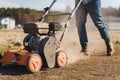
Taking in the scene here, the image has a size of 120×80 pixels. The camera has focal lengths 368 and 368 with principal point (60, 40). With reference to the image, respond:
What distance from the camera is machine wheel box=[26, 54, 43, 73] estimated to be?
5.64m

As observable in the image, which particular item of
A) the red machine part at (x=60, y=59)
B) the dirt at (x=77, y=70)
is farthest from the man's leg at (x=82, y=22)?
the red machine part at (x=60, y=59)

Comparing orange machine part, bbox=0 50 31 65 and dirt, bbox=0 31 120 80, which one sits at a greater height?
orange machine part, bbox=0 50 31 65

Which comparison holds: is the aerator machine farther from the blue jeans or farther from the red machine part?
the blue jeans

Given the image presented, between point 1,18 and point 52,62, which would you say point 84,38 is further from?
point 1,18

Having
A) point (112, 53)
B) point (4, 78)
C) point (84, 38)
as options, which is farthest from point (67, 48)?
point (4, 78)

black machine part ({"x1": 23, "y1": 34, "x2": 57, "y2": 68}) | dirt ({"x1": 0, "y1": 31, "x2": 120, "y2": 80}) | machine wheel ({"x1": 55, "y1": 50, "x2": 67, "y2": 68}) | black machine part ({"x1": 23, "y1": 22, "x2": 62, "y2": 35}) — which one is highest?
black machine part ({"x1": 23, "y1": 22, "x2": 62, "y2": 35})

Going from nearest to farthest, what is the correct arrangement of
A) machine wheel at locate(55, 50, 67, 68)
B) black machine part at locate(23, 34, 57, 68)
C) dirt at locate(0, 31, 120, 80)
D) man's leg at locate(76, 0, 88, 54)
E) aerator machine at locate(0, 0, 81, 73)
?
dirt at locate(0, 31, 120, 80), aerator machine at locate(0, 0, 81, 73), black machine part at locate(23, 34, 57, 68), machine wheel at locate(55, 50, 67, 68), man's leg at locate(76, 0, 88, 54)

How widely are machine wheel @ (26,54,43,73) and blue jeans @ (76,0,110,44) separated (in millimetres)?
2266

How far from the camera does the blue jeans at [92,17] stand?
7707 mm

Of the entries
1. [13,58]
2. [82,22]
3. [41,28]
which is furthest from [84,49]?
[13,58]

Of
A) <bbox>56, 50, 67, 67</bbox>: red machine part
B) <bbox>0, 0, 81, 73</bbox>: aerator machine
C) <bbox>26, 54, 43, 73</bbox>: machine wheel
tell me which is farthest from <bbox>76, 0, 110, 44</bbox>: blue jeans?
<bbox>26, 54, 43, 73</bbox>: machine wheel

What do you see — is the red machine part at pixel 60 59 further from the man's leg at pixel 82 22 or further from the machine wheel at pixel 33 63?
the man's leg at pixel 82 22

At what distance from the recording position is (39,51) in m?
6.04

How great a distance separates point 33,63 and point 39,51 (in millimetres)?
373
